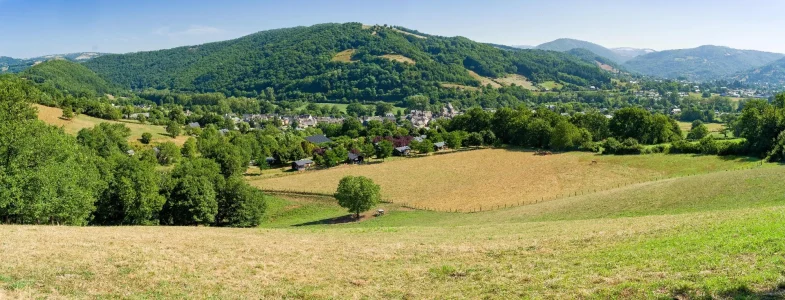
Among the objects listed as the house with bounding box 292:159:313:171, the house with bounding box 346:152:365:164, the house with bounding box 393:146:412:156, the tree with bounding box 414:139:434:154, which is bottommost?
the house with bounding box 292:159:313:171

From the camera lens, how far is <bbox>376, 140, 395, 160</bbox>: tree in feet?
309

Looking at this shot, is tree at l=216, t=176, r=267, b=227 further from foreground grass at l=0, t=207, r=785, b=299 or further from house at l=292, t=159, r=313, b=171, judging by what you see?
house at l=292, t=159, r=313, b=171

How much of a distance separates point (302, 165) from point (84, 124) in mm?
64615

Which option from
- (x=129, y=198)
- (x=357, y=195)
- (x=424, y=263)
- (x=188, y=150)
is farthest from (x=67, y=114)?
(x=424, y=263)

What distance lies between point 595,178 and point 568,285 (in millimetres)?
56357

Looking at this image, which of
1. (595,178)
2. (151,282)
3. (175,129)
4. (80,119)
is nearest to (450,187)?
(595,178)

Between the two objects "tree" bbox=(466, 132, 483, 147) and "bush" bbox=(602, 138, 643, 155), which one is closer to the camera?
"bush" bbox=(602, 138, 643, 155)

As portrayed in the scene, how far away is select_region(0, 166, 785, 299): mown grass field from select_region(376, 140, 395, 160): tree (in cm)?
6658

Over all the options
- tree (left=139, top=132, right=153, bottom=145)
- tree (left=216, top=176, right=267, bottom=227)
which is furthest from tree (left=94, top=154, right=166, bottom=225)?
tree (left=139, top=132, right=153, bottom=145)

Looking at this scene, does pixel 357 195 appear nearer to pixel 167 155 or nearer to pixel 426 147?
pixel 426 147

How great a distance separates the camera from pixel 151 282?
15.6 m

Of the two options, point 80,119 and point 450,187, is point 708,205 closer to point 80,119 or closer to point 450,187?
point 450,187

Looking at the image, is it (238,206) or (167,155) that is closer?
(238,206)

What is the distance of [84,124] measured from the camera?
11038cm
